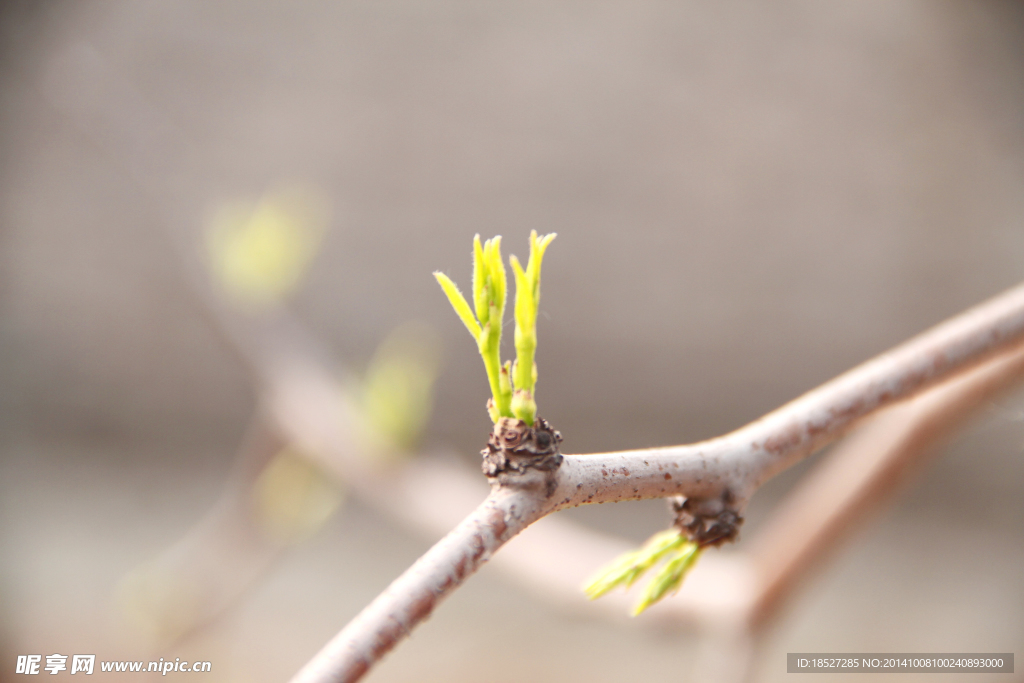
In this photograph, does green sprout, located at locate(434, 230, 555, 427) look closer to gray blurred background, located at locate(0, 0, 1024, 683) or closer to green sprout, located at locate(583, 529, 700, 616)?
green sprout, located at locate(583, 529, 700, 616)

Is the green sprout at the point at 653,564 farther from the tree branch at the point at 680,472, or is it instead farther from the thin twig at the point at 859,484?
the thin twig at the point at 859,484

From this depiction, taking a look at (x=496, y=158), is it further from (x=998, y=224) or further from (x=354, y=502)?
(x=998, y=224)

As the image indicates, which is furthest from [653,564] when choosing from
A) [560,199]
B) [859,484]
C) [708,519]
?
[560,199]

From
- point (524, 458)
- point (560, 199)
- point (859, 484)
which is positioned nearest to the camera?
point (524, 458)

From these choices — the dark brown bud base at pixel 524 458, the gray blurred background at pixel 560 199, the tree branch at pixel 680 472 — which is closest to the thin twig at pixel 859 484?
the tree branch at pixel 680 472

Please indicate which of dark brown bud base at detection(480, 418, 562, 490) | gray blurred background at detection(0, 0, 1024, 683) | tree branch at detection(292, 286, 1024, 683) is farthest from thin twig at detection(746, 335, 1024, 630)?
gray blurred background at detection(0, 0, 1024, 683)

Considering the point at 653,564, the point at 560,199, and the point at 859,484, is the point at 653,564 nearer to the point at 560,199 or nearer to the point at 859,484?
the point at 859,484

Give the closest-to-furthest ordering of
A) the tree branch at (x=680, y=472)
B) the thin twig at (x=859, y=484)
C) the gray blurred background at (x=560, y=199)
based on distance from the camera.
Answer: the tree branch at (x=680, y=472) < the thin twig at (x=859, y=484) < the gray blurred background at (x=560, y=199)
